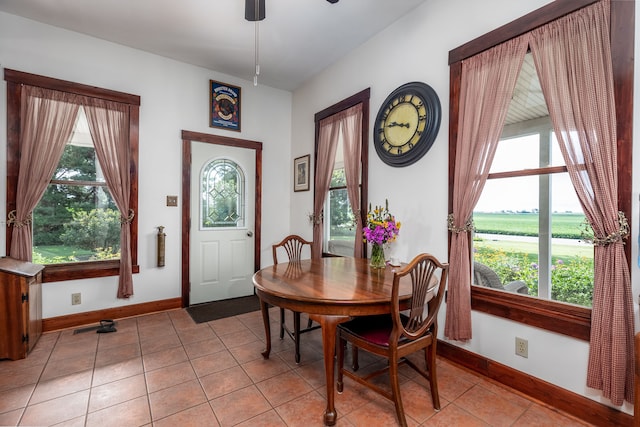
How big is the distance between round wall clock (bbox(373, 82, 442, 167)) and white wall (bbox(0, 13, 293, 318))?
202 cm

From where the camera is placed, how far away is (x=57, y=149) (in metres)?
2.90

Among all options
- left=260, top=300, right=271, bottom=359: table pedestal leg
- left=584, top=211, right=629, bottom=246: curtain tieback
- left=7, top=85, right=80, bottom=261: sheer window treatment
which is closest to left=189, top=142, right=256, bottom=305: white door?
left=7, top=85, right=80, bottom=261: sheer window treatment

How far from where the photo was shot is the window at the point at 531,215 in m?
1.81

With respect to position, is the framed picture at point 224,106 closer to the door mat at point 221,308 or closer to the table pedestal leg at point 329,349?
the door mat at point 221,308

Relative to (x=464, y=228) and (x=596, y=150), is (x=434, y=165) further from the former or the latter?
(x=596, y=150)

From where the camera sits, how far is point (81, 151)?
309cm

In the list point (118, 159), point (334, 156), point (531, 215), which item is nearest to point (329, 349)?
point (531, 215)

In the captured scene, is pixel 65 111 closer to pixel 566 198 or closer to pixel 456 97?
pixel 456 97

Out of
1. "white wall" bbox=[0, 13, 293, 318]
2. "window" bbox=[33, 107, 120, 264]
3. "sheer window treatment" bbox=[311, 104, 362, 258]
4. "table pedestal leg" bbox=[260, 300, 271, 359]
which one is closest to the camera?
"table pedestal leg" bbox=[260, 300, 271, 359]

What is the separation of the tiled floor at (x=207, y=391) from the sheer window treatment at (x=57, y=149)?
3.38 ft

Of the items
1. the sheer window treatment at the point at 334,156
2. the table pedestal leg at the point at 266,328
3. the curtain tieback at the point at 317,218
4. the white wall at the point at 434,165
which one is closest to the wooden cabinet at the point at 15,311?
the table pedestal leg at the point at 266,328

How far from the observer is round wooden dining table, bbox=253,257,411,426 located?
1.62 meters

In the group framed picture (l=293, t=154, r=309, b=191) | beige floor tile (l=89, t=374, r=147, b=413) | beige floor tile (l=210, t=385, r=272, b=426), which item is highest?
framed picture (l=293, t=154, r=309, b=191)

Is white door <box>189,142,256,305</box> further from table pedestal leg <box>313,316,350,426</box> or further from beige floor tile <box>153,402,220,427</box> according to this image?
table pedestal leg <box>313,316,350,426</box>
